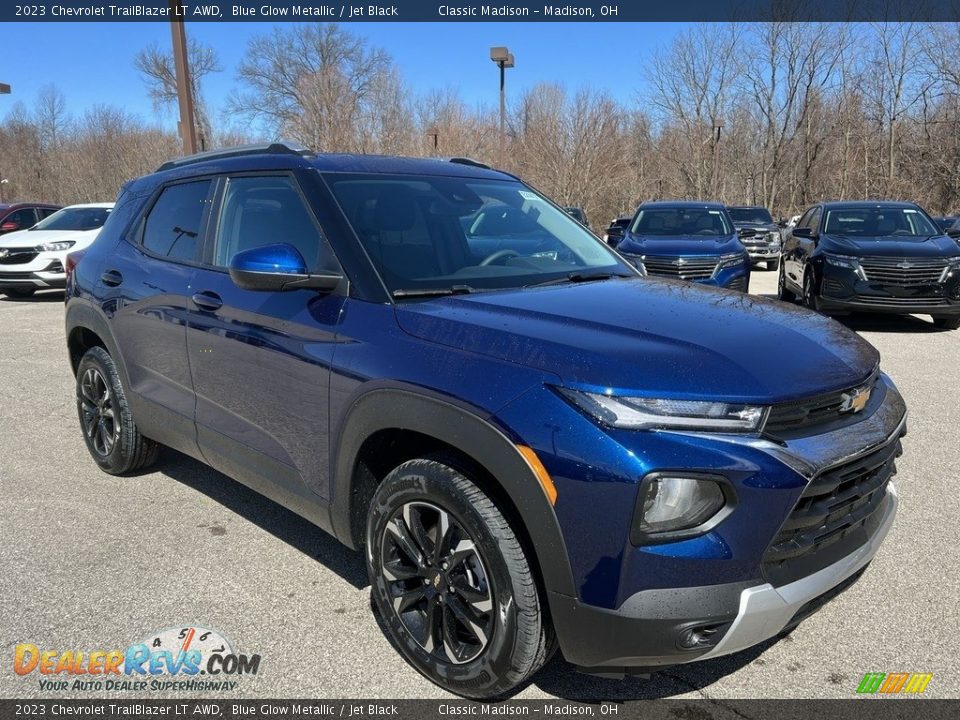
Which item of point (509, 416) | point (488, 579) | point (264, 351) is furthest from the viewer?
point (264, 351)

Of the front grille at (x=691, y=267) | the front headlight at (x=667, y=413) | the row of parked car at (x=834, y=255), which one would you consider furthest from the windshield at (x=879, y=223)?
the front headlight at (x=667, y=413)

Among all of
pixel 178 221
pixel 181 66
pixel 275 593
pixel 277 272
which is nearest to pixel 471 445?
pixel 277 272

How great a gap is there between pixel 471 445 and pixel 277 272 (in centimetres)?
106

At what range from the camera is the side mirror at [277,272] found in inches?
108

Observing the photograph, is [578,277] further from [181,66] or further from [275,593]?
[181,66]

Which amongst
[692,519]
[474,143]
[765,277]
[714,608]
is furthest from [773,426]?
[474,143]

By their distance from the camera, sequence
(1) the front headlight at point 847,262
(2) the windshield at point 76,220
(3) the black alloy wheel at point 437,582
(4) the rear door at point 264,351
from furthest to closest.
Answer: (2) the windshield at point 76,220 < (1) the front headlight at point 847,262 < (4) the rear door at point 264,351 < (3) the black alloy wheel at point 437,582

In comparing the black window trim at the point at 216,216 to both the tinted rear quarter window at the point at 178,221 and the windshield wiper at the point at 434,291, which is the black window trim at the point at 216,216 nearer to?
the tinted rear quarter window at the point at 178,221

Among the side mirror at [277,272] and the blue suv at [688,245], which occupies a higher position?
the side mirror at [277,272]

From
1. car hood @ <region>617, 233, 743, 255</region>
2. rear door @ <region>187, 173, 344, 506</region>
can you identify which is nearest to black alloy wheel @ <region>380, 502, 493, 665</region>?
rear door @ <region>187, 173, 344, 506</region>

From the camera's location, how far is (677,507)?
2.00 meters

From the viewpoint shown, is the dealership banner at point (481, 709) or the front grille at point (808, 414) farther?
the dealership banner at point (481, 709)

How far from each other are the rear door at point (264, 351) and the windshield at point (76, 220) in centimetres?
1243

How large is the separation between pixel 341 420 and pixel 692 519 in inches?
50.8
